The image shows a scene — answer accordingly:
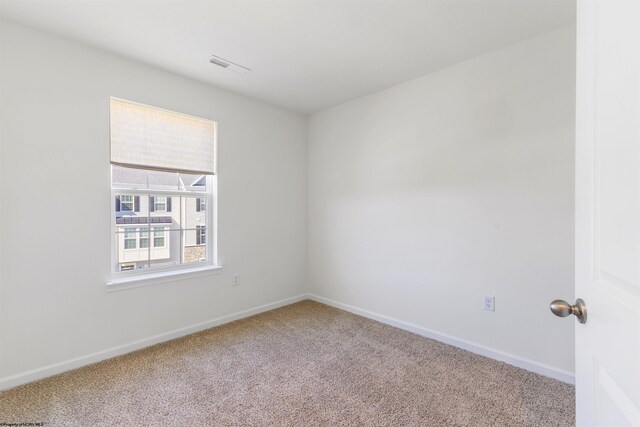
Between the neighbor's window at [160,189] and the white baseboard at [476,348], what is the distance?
1.78 metres

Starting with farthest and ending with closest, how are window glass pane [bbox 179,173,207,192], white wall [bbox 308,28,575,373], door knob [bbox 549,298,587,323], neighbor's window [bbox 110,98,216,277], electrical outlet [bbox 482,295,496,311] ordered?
window glass pane [bbox 179,173,207,192] < neighbor's window [bbox 110,98,216,277] < electrical outlet [bbox 482,295,496,311] < white wall [bbox 308,28,575,373] < door knob [bbox 549,298,587,323]

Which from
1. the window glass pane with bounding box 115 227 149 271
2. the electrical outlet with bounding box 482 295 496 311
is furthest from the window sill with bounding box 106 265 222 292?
the electrical outlet with bounding box 482 295 496 311

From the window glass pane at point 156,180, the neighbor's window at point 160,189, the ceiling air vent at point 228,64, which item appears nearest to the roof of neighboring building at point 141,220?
the neighbor's window at point 160,189

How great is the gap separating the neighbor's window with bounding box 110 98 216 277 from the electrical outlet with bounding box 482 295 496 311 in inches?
99.4

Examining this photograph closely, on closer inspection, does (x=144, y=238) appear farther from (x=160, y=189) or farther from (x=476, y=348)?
(x=476, y=348)

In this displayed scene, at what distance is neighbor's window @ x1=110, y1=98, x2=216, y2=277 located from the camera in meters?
2.43

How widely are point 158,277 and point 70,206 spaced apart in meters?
0.85

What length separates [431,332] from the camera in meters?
2.67

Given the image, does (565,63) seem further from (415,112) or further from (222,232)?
(222,232)

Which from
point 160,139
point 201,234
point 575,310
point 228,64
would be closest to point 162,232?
point 201,234

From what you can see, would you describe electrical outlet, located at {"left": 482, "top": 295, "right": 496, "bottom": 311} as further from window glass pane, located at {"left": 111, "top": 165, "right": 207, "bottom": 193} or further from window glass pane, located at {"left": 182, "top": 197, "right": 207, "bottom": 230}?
window glass pane, located at {"left": 111, "top": 165, "right": 207, "bottom": 193}
